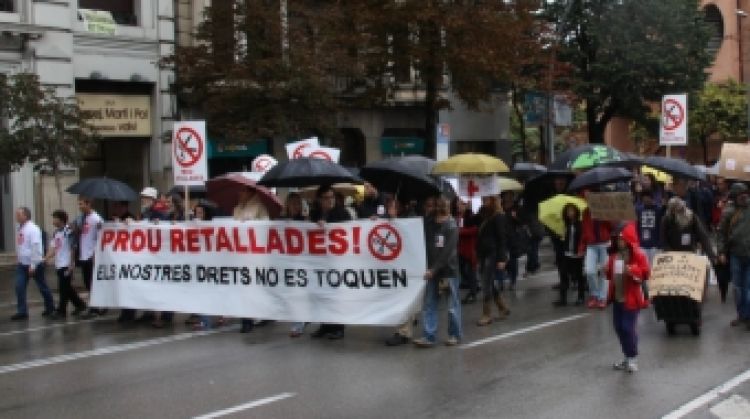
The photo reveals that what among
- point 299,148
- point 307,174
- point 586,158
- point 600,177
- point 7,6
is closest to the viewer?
point 307,174

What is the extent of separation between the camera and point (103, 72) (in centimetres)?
2427

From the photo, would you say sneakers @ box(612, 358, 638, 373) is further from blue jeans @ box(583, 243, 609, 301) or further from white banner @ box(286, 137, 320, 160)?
white banner @ box(286, 137, 320, 160)

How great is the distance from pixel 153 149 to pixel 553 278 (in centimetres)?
1271

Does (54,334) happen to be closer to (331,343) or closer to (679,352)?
(331,343)

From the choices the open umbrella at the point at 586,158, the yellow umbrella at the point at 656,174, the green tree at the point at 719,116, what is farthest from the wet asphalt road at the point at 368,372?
the green tree at the point at 719,116

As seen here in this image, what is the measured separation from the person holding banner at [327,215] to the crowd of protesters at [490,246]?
14mm

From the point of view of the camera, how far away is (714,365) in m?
9.49

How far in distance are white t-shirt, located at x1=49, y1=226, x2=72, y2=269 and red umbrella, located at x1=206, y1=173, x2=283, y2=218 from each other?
89.7 inches

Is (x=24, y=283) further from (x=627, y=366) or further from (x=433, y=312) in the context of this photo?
(x=627, y=366)

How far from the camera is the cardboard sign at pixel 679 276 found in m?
11.0

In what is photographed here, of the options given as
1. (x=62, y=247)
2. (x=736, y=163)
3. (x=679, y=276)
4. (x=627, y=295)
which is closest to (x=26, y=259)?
(x=62, y=247)

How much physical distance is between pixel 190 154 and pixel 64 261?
2513 millimetres

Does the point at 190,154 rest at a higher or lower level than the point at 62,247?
higher

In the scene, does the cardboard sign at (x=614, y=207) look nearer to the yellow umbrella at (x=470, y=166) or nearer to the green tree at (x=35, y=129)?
the yellow umbrella at (x=470, y=166)
